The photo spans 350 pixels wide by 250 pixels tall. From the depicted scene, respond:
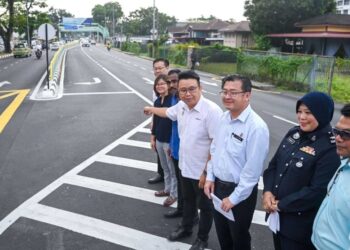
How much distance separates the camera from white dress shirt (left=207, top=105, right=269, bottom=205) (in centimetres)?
321

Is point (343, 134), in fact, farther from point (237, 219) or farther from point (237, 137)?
point (237, 219)

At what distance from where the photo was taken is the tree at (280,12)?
1718 inches

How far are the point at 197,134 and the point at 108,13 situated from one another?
533ft

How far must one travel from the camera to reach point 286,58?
21969mm

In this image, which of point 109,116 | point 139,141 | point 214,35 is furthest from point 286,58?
point 214,35

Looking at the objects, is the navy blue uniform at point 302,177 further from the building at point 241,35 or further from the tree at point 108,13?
the tree at point 108,13

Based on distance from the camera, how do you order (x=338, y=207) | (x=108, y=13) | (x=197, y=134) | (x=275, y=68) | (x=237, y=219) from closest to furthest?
1. (x=338, y=207)
2. (x=237, y=219)
3. (x=197, y=134)
4. (x=275, y=68)
5. (x=108, y=13)

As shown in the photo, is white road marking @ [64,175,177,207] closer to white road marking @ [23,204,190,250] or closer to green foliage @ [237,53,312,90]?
white road marking @ [23,204,190,250]

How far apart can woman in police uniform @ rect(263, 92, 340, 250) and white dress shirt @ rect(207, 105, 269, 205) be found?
0.82ft

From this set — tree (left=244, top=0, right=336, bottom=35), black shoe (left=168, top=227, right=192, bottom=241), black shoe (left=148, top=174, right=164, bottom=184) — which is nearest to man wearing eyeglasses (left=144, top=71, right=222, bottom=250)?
black shoe (left=168, top=227, right=192, bottom=241)

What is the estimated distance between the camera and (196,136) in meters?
4.10

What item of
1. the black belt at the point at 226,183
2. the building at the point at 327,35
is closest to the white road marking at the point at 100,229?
the black belt at the point at 226,183

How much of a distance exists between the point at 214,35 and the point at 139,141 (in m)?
79.8

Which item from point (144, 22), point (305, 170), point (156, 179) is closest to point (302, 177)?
point (305, 170)
